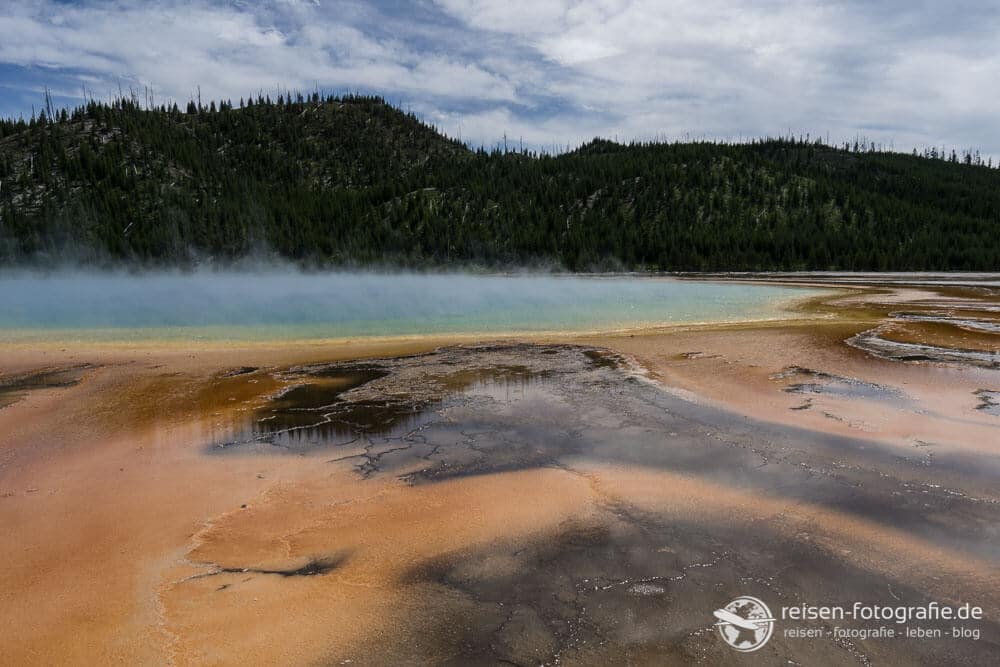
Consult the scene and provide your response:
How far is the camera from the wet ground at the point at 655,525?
4.79 meters

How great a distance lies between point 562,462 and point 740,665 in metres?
4.58

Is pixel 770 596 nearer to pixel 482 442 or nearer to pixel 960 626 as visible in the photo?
pixel 960 626

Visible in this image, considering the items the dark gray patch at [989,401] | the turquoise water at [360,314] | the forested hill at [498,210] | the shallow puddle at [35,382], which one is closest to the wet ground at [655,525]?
the dark gray patch at [989,401]

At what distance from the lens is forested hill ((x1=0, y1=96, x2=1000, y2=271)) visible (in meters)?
104

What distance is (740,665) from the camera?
448 centimetres

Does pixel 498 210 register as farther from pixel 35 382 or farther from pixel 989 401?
pixel 989 401

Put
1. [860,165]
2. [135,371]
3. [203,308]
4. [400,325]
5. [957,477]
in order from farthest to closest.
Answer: [860,165] → [203,308] → [400,325] → [135,371] → [957,477]

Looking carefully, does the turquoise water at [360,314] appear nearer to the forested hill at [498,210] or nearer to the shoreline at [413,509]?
the shoreline at [413,509]

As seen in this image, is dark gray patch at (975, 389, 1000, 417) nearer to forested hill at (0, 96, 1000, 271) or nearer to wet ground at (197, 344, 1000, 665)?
wet ground at (197, 344, 1000, 665)

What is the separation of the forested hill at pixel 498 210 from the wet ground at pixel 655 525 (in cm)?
9176

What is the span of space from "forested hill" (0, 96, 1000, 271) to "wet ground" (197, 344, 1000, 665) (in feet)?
301

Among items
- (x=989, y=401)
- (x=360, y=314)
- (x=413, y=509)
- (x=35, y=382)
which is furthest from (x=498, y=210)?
(x=413, y=509)

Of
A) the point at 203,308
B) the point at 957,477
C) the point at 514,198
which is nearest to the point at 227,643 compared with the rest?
the point at 957,477

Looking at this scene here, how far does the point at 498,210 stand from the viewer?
129 meters
